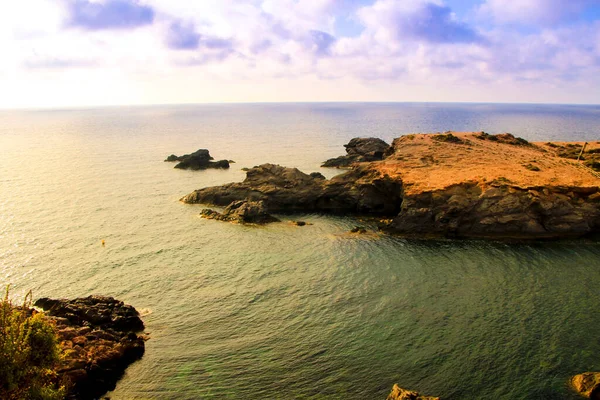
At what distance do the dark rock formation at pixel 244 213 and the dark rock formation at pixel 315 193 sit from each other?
150 inches

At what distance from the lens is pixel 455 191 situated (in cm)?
→ 5728

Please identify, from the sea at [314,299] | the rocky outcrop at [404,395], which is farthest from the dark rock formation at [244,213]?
the rocky outcrop at [404,395]

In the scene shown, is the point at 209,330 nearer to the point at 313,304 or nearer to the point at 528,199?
the point at 313,304

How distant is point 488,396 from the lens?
26.7 metres

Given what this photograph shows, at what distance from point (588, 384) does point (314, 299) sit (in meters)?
21.0

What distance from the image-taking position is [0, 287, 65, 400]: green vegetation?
19969mm

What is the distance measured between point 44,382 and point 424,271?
34.4 metres

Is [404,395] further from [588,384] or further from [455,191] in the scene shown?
[455,191]

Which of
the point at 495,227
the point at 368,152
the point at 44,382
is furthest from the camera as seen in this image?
the point at 368,152

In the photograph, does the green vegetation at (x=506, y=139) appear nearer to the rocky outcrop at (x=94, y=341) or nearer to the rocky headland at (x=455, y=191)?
the rocky headland at (x=455, y=191)

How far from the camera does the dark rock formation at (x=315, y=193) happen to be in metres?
65.6

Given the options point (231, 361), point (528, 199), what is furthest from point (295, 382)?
point (528, 199)

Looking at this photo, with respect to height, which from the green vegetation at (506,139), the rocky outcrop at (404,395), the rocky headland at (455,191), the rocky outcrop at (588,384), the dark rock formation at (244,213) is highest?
the green vegetation at (506,139)

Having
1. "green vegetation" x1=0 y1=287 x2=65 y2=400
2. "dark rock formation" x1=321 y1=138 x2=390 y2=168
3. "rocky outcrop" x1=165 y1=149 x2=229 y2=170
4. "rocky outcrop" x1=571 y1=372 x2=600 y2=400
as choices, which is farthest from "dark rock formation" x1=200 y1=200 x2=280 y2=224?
"dark rock formation" x1=321 y1=138 x2=390 y2=168
